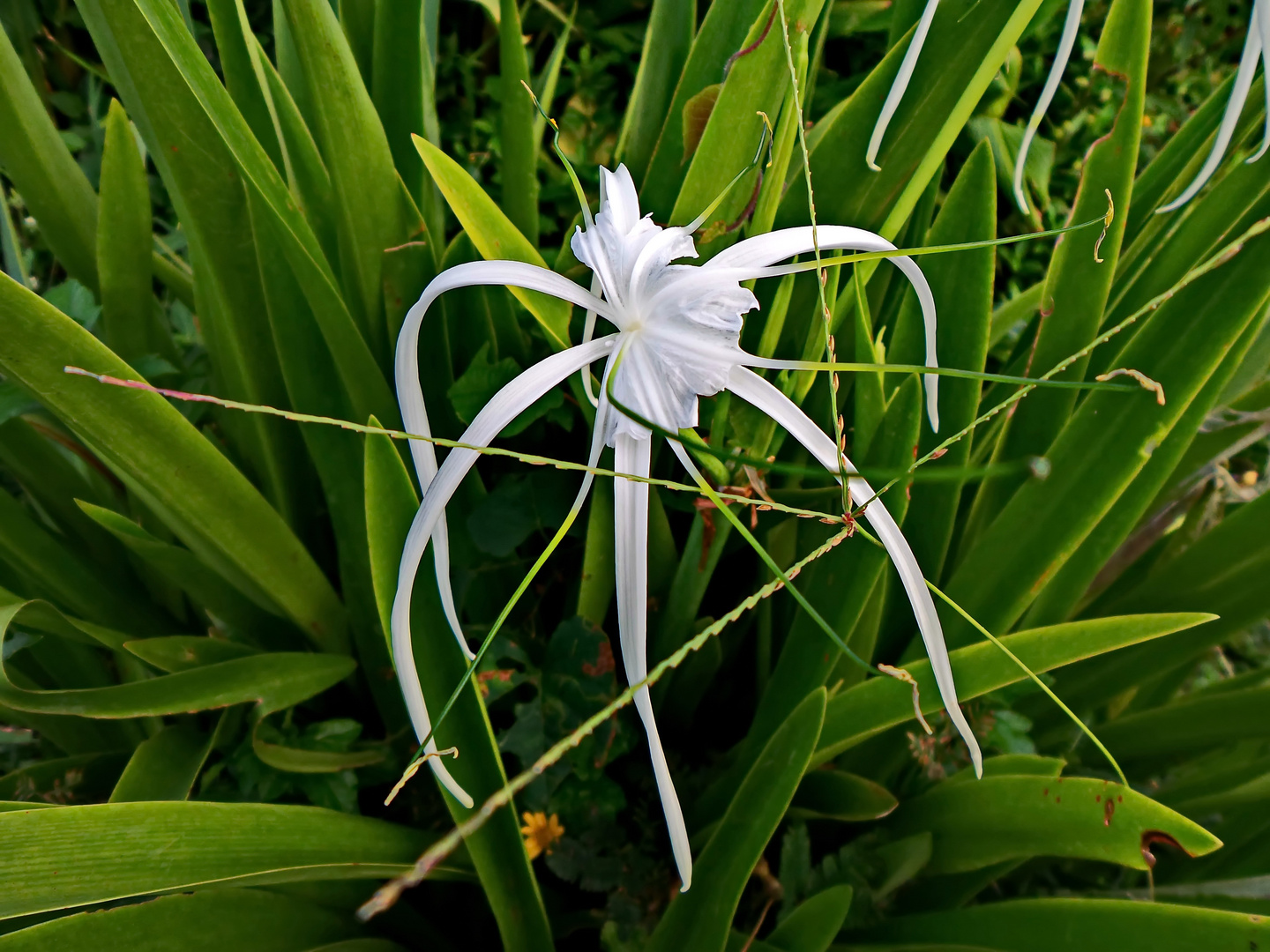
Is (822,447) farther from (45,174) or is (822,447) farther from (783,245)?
(45,174)

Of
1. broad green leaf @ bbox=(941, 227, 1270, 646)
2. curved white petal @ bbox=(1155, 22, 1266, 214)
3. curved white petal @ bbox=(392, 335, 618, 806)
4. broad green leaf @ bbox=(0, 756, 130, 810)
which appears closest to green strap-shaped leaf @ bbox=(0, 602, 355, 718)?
broad green leaf @ bbox=(0, 756, 130, 810)

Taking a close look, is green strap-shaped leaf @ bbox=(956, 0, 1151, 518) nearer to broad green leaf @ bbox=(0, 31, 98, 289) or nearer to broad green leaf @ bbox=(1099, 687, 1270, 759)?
broad green leaf @ bbox=(1099, 687, 1270, 759)

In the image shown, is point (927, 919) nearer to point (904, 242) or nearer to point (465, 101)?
point (904, 242)

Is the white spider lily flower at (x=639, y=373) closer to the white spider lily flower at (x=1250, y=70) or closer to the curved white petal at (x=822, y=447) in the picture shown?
the curved white petal at (x=822, y=447)

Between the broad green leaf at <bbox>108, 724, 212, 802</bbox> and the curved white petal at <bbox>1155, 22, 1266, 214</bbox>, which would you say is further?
the broad green leaf at <bbox>108, 724, 212, 802</bbox>

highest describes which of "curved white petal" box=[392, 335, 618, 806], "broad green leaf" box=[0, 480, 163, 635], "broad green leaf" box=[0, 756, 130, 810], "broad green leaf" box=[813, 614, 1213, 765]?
"curved white petal" box=[392, 335, 618, 806]
